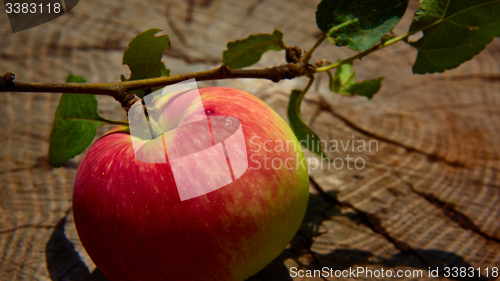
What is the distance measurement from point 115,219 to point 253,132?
24 centimetres

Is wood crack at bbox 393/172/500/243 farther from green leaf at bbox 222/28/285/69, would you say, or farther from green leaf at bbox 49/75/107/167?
green leaf at bbox 49/75/107/167

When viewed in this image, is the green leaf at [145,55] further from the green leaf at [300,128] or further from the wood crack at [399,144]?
the wood crack at [399,144]

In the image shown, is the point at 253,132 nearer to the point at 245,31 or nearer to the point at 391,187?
the point at 391,187

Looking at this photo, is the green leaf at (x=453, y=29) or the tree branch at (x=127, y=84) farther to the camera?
the green leaf at (x=453, y=29)

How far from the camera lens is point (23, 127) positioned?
91 cm

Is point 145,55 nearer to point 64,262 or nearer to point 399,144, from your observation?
point 64,262

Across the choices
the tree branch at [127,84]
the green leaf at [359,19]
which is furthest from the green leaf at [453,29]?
the tree branch at [127,84]

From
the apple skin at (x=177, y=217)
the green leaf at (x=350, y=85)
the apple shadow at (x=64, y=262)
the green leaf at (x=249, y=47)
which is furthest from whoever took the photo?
the green leaf at (x=350, y=85)

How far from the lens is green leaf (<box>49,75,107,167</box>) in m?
0.67

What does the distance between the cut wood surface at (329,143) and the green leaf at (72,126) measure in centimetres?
16

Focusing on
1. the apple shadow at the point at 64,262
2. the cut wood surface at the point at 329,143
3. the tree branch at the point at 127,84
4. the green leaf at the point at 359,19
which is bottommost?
the apple shadow at the point at 64,262

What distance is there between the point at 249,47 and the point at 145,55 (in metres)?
0.22

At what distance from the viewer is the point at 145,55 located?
0.69m

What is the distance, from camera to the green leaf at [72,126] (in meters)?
0.67
